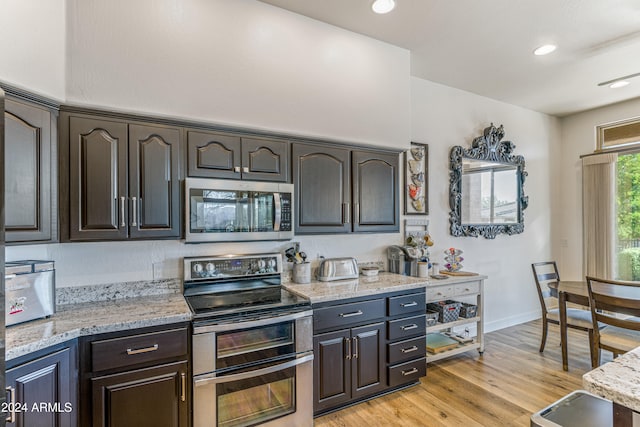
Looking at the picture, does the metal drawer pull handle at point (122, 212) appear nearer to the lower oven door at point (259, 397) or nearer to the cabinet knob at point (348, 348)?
the lower oven door at point (259, 397)

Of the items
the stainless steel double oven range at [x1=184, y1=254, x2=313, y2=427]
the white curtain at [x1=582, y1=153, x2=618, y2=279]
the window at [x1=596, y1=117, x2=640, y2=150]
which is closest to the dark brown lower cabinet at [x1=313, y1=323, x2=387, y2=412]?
the stainless steel double oven range at [x1=184, y1=254, x2=313, y2=427]

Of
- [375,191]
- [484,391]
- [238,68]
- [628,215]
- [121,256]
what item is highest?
[238,68]

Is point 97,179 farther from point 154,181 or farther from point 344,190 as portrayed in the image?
point 344,190

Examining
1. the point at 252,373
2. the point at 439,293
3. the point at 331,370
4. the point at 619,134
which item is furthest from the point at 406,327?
the point at 619,134

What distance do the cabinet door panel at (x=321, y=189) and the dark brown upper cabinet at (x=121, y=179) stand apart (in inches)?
35.6

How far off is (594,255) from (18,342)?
5.96m

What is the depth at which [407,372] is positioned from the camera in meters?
2.70

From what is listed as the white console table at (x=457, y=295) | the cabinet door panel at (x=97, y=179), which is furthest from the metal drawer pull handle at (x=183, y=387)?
the white console table at (x=457, y=295)

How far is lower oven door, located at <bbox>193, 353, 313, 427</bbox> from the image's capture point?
6.17 ft

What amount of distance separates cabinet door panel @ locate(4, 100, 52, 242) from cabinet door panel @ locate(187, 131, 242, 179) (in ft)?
2.48

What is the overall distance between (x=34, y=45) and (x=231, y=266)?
1.73m

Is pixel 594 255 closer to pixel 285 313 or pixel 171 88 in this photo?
pixel 285 313

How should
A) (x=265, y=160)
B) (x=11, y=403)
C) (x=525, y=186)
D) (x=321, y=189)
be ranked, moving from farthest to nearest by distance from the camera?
(x=525, y=186), (x=321, y=189), (x=265, y=160), (x=11, y=403)

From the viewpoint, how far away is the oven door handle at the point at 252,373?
A: 1872 millimetres
